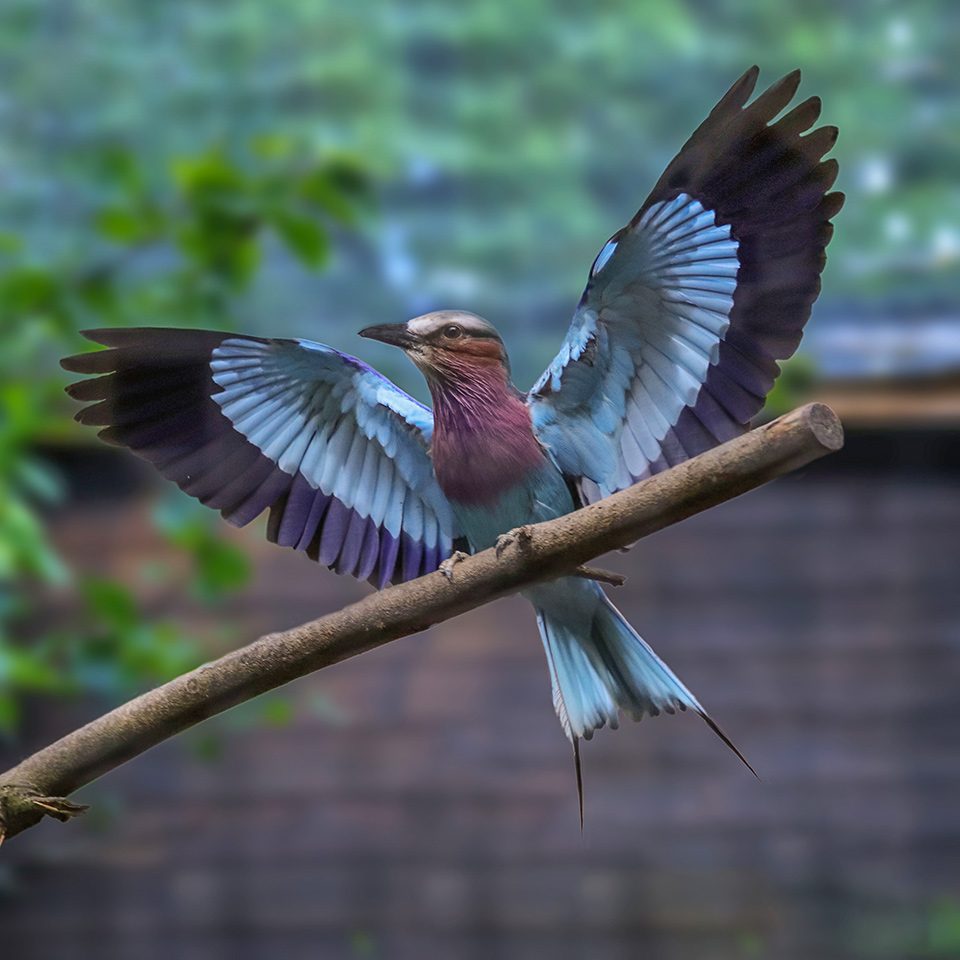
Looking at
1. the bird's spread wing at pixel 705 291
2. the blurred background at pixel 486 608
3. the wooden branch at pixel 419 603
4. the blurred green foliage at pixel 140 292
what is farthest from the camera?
the blurred background at pixel 486 608

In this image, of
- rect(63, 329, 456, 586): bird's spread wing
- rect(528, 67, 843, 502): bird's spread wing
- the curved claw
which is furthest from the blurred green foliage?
the curved claw

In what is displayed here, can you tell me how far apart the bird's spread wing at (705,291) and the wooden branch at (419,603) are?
0.15 meters

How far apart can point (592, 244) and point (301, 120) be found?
1.66ft

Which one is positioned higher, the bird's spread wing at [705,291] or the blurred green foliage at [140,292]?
the blurred green foliage at [140,292]

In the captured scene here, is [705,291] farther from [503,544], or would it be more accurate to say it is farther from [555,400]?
[503,544]

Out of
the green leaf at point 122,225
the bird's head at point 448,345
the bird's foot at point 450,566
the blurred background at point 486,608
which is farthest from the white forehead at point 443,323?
the green leaf at point 122,225

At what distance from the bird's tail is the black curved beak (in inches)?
9.1

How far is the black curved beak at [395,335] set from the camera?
105cm

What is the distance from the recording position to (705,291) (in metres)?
0.99

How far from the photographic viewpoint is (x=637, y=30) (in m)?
1.95

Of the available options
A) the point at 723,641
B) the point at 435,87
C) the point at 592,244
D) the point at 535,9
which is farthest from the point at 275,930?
the point at 535,9

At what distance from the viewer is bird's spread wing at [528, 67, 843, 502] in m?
0.93

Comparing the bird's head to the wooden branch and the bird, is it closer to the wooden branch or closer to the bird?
the bird

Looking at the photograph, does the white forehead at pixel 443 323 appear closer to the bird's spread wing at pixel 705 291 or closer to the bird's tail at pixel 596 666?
the bird's spread wing at pixel 705 291
